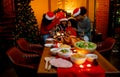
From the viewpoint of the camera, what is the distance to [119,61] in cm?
565

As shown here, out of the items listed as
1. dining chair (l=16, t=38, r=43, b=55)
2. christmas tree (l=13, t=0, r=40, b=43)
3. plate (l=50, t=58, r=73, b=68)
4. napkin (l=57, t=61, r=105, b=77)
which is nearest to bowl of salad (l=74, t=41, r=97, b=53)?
plate (l=50, t=58, r=73, b=68)

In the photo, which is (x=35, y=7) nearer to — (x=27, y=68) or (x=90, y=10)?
(x=90, y=10)

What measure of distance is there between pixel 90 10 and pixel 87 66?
5.07 meters

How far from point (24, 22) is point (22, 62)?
2.88 meters

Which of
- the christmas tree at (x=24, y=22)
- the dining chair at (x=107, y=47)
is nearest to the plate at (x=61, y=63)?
the dining chair at (x=107, y=47)

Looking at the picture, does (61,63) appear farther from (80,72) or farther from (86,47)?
(86,47)

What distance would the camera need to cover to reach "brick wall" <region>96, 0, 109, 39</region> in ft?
22.4

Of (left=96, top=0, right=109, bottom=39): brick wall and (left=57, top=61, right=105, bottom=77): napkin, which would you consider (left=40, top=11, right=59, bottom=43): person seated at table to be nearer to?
(left=96, top=0, right=109, bottom=39): brick wall

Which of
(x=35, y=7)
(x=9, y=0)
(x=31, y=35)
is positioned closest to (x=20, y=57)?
(x=31, y=35)

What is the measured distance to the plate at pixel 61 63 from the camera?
2625 millimetres

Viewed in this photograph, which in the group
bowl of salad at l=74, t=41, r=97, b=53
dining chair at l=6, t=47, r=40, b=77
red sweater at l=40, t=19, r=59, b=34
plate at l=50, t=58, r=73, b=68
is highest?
red sweater at l=40, t=19, r=59, b=34

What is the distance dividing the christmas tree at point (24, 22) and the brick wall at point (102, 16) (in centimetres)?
220

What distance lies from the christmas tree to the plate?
135 inches

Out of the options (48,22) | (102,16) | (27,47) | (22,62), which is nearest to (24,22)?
(48,22)
